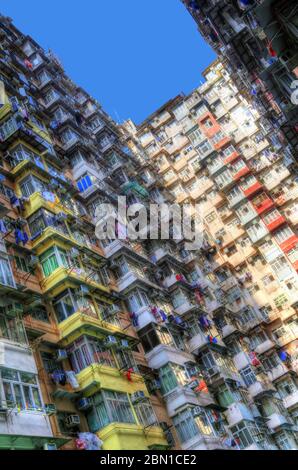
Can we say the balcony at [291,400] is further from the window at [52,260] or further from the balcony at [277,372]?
the window at [52,260]

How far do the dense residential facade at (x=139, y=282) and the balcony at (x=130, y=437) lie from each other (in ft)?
0.25

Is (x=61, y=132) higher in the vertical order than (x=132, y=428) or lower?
higher

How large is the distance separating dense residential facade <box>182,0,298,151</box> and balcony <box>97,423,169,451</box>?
16.2m

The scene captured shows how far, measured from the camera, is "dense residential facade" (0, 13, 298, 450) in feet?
78.8

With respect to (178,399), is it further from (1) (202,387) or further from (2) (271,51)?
(2) (271,51)

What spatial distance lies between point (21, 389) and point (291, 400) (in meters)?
31.5

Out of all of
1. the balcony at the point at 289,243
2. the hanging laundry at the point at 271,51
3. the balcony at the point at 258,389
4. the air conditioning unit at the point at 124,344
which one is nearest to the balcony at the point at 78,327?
the air conditioning unit at the point at 124,344

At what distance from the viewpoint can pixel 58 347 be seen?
2570cm

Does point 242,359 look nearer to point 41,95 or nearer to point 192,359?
point 192,359

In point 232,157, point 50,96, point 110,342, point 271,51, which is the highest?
point 50,96

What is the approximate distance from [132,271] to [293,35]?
1910 cm

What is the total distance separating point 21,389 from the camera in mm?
19781

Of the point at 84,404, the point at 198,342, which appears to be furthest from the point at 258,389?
the point at 84,404

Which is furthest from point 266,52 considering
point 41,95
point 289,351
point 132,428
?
point 289,351
